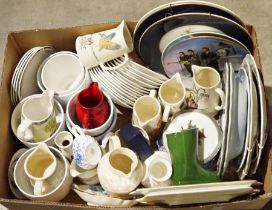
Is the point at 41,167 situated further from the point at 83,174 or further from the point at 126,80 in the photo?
the point at 126,80

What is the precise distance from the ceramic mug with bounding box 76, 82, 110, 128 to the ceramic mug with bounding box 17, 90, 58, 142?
0.07m

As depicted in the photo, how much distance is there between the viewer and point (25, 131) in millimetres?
1116

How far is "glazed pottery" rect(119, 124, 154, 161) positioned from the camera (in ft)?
3.60

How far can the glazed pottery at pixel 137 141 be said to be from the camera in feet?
3.60

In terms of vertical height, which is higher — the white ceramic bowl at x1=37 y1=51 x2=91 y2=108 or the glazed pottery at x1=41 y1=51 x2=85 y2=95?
the glazed pottery at x1=41 y1=51 x2=85 y2=95

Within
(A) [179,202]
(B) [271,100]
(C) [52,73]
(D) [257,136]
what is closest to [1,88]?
(C) [52,73]

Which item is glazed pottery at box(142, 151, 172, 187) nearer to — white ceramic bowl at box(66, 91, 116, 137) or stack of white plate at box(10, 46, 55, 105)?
white ceramic bowl at box(66, 91, 116, 137)

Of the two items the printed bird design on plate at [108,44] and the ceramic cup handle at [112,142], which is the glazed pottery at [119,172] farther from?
the printed bird design on plate at [108,44]

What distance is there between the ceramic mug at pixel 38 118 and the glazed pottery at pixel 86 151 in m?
0.08

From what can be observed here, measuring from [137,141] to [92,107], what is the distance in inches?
5.2

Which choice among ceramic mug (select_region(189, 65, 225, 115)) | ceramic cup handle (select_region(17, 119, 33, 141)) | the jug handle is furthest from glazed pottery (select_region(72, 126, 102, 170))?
ceramic mug (select_region(189, 65, 225, 115))

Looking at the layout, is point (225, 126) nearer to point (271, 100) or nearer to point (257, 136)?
point (257, 136)

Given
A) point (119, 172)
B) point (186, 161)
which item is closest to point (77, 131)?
point (119, 172)

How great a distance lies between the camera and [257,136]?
103 centimetres
